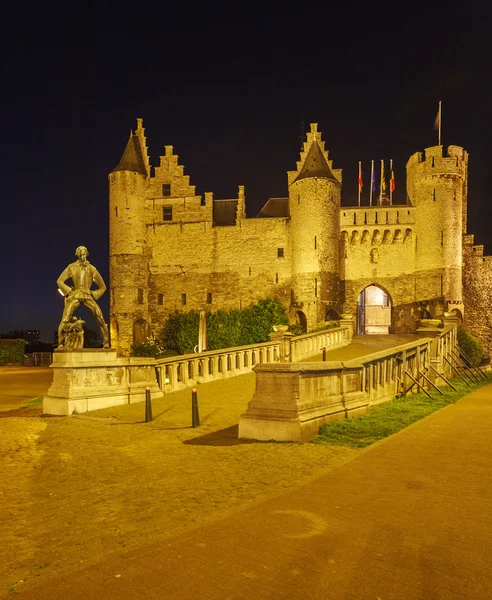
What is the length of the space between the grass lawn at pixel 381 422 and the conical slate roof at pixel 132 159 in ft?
111

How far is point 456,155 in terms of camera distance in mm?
38469

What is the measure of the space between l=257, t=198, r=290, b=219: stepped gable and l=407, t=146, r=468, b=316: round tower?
423 inches

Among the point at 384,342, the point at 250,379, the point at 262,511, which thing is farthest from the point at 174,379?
the point at 384,342

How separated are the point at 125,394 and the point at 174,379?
74.2 inches

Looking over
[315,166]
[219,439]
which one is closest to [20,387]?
[219,439]

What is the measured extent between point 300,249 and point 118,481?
112 feet

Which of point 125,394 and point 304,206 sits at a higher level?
point 304,206

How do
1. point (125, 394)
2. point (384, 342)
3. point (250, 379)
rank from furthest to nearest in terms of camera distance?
1. point (384, 342)
2. point (250, 379)
3. point (125, 394)

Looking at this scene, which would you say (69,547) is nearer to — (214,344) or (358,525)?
(358,525)

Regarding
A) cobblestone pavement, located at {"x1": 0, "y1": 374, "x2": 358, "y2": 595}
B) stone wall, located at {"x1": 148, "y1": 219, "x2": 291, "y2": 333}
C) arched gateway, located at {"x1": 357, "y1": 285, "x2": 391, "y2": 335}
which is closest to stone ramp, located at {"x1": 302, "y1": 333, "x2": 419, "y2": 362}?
cobblestone pavement, located at {"x1": 0, "y1": 374, "x2": 358, "y2": 595}

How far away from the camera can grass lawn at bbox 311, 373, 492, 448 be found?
7.65 m

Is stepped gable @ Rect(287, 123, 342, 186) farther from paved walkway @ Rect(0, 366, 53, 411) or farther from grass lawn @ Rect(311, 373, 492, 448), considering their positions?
grass lawn @ Rect(311, 373, 492, 448)

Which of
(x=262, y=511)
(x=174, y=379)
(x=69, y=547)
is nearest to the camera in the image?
(x=69, y=547)

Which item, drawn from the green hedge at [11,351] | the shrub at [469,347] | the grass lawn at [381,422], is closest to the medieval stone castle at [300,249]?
the green hedge at [11,351]
